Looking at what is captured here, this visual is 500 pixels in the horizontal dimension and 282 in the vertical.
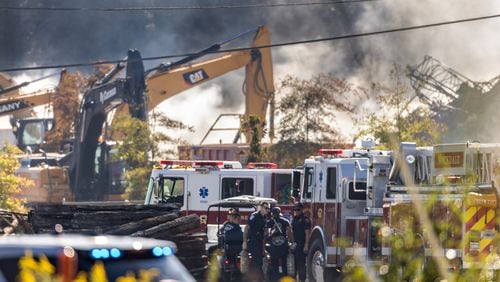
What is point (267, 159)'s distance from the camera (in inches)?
1380

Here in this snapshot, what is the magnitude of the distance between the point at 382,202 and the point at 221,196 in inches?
239

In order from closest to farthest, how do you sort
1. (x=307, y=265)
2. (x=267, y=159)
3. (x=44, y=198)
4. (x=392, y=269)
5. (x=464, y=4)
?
(x=392, y=269) < (x=307, y=265) < (x=267, y=159) < (x=44, y=198) < (x=464, y=4)

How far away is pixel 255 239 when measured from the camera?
67.2 ft

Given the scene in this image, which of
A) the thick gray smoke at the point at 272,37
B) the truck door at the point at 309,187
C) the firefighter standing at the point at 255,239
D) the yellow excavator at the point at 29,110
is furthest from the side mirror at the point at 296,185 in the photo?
the thick gray smoke at the point at 272,37

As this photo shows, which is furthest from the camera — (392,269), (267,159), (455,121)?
(455,121)

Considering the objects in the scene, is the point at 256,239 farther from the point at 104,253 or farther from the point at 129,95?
the point at 129,95

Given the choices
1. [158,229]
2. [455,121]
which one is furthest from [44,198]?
[158,229]

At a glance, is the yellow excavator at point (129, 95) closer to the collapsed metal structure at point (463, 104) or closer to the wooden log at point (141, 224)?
the collapsed metal structure at point (463, 104)

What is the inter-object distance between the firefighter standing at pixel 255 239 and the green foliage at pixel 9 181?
10788 millimetres

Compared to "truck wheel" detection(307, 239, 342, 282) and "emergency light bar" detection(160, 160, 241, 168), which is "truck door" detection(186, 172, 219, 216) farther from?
"truck wheel" detection(307, 239, 342, 282)

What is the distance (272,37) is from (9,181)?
3748 cm

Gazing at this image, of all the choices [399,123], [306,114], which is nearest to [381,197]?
[399,123]

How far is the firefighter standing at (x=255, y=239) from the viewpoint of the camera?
2044 cm

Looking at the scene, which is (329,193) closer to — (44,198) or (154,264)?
(154,264)
